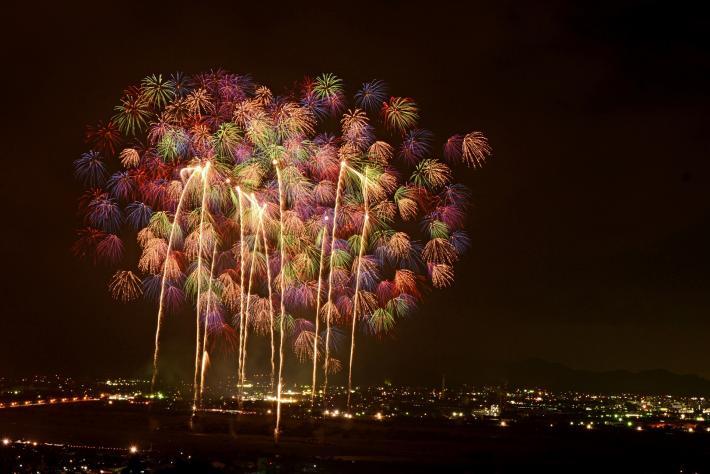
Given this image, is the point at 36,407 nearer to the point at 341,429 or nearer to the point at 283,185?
the point at 341,429

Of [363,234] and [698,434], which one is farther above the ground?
[363,234]

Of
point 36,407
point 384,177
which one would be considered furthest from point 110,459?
point 36,407

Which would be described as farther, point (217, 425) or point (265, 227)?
point (217, 425)

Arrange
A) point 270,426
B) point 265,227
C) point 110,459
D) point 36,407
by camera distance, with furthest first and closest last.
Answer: point 36,407 < point 270,426 < point 265,227 < point 110,459

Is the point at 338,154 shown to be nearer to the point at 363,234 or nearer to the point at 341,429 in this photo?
the point at 363,234

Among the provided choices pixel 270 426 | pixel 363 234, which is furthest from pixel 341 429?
pixel 363 234

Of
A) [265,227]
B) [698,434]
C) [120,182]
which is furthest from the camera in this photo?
[698,434]

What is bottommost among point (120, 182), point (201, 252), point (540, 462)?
point (540, 462)
